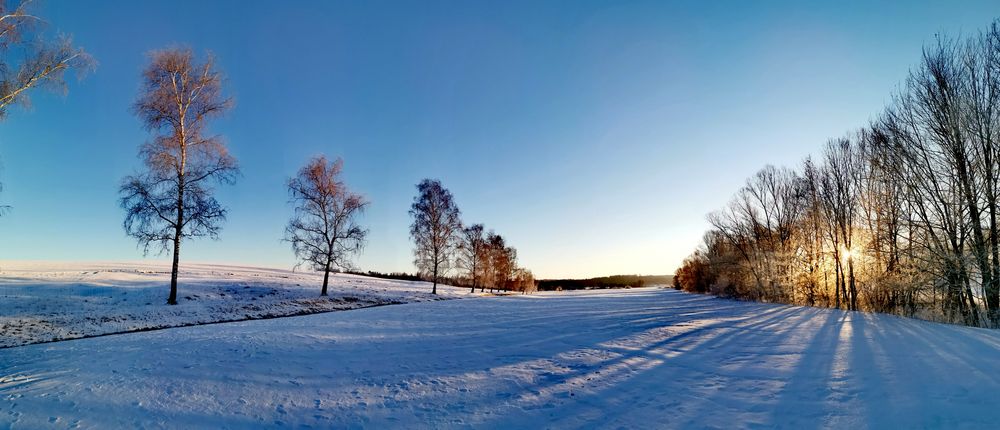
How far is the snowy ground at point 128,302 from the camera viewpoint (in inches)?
472

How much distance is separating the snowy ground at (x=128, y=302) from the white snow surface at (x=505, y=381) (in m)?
3.23

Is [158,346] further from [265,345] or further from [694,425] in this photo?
[694,425]

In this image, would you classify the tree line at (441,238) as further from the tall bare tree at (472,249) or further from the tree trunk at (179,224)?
the tree trunk at (179,224)

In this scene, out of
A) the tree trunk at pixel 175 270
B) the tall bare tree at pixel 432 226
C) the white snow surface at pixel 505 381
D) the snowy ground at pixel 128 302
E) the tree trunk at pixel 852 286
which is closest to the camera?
the white snow surface at pixel 505 381

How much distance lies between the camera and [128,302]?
16.3m

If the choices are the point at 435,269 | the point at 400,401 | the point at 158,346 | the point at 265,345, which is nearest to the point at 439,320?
the point at 265,345

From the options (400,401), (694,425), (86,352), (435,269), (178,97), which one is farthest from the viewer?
(435,269)

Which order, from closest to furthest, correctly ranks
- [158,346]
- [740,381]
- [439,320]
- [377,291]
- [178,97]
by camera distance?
[740,381] → [158,346] → [439,320] → [178,97] → [377,291]

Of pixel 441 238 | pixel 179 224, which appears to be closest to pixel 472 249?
pixel 441 238

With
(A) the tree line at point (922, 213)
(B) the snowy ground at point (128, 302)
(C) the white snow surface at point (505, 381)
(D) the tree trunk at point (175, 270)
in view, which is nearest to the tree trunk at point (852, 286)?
(A) the tree line at point (922, 213)

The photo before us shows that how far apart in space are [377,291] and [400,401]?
83.6 feet

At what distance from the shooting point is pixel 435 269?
123 ft

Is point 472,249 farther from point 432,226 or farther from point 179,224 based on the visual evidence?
point 179,224

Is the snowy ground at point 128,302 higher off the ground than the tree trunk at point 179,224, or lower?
lower
